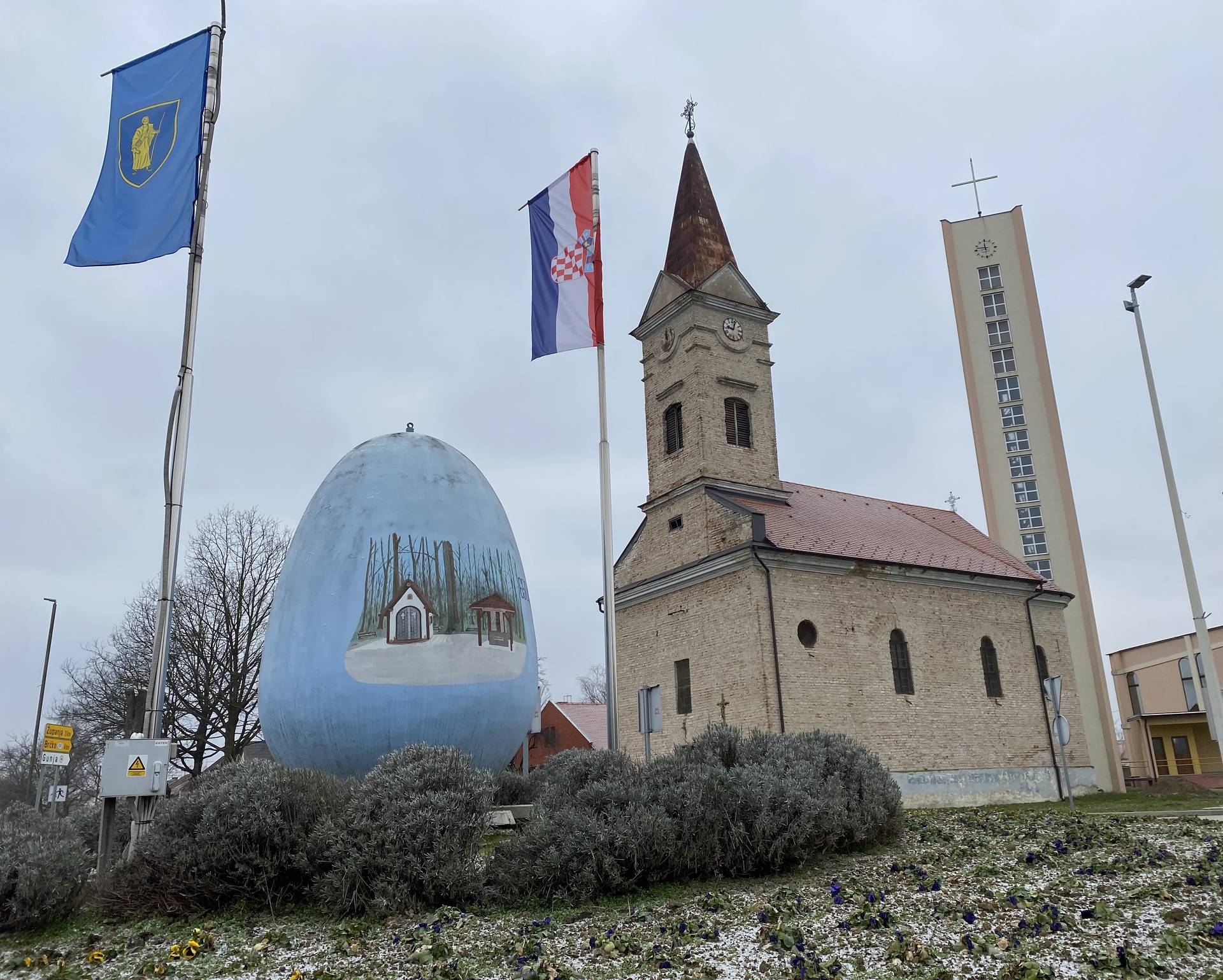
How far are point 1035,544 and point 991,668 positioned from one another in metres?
25.6

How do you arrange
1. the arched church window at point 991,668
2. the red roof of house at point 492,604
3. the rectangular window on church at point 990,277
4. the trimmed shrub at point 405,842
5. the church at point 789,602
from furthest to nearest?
1. the rectangular window on church at point 990,277
2. the arched church window at point 991,668
3. the church at point 789,602
4. the red roof of house at point 492,604
5. the trimmed shrub at point 405,842

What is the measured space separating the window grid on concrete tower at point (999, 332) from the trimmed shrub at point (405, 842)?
173ft

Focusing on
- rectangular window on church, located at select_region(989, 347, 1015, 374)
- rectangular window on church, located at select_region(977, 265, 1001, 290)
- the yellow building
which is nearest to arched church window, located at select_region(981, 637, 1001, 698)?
the yellow building

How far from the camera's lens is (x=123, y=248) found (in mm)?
12273

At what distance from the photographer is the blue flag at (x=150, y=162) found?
40.3 ft

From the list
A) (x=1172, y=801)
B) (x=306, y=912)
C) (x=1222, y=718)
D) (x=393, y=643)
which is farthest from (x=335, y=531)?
(x=1172, y=801)

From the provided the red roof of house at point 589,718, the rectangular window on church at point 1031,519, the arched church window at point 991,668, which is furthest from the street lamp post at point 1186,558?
the rectangular window on church at point 1031,519

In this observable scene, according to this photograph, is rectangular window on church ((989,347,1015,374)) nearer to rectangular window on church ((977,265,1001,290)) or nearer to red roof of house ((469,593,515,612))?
rectangular window on church ((977,265,1001,290))

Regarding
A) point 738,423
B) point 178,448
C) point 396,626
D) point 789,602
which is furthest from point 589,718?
point 178,448

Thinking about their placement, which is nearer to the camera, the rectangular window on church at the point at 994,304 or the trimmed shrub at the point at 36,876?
the trimmed shrub at the point at 36,876

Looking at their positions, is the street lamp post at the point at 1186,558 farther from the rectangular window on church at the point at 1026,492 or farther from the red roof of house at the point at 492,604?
the rectangular window on church at the point at 1026,492

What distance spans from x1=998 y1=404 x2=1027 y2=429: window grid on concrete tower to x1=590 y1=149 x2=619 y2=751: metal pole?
44835 millimetres

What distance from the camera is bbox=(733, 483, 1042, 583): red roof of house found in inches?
1039

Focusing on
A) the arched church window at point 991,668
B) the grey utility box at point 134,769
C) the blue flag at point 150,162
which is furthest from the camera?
the arched church window at point 991,668
